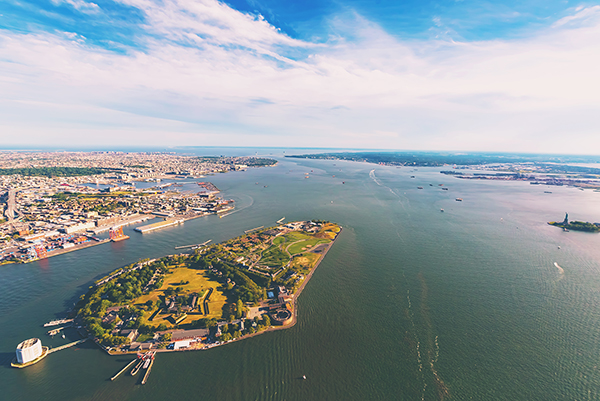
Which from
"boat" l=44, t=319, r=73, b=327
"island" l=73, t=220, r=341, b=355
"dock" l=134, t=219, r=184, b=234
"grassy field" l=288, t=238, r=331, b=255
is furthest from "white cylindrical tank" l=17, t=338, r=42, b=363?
"dock" l=134, t=219, r=184, b=234

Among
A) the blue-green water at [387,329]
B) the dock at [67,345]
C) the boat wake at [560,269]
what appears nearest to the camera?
the blue-green water at [387,329]

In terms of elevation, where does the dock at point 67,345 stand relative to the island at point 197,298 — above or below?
below

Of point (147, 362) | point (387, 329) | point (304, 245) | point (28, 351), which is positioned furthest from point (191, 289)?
point (387, 329)

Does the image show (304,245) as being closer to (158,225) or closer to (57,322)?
(57,322)

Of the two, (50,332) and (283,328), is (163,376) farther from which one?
(50,332)

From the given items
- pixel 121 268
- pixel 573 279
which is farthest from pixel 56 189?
pixel 573 279

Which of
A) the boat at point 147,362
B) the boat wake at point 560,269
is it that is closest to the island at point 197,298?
the boat at point 147,362

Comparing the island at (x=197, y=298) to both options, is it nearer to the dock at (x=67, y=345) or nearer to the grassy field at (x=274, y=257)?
the grassy field at (x=274, y=257)

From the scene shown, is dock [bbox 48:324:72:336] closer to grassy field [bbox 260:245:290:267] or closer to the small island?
grassy field [bbox 260:245:290:267]
